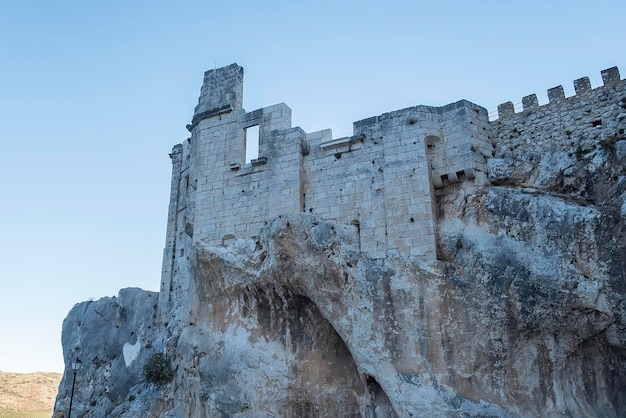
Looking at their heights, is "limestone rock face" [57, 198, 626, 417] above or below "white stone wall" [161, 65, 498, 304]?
below

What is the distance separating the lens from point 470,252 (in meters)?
13.7

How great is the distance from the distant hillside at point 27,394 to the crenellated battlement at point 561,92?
34.6m

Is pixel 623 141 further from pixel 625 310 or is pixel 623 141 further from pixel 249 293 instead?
pixel 249 293

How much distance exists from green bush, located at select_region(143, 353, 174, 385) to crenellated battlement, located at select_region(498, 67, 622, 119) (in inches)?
538

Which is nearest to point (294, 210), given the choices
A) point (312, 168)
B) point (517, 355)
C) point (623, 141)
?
point (312, 168)

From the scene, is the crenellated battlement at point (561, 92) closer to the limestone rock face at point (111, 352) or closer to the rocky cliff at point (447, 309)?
the rocky cliff at point (447, 309)

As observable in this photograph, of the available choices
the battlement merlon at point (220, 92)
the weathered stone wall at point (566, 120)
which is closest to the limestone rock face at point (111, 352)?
the battlement merlon at point (220, 92)

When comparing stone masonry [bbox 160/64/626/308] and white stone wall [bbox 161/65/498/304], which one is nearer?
stone masonry [bbox 160/64/626/308]

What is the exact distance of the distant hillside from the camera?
37.0m

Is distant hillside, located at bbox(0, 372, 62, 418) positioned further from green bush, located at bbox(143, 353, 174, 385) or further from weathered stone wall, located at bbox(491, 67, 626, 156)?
weathered stone wall, located at bbox(491, 67, 626, 156)

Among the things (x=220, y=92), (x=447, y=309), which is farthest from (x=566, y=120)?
(x=220, y=92)

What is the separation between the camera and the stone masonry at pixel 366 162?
48.0 feet

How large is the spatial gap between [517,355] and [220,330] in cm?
847

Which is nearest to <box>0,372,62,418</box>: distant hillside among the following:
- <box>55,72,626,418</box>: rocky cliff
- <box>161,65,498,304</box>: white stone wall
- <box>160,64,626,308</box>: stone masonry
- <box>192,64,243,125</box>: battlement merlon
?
<box>161,65,498,304</box>: white stone wall
